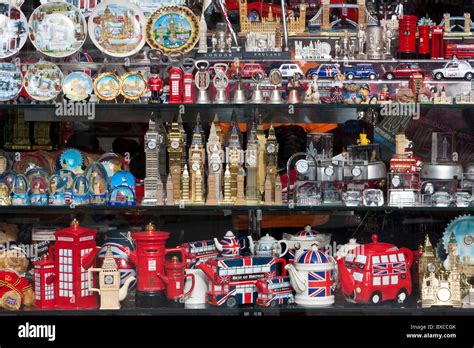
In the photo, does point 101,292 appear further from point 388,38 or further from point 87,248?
point 388,38

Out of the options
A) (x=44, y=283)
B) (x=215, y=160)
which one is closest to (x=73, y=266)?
(x=44, y=283)

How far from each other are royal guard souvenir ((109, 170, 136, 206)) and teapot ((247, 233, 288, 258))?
815mm

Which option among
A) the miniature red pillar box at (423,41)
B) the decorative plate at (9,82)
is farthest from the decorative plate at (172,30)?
the miniature red pillar box at (423,41)

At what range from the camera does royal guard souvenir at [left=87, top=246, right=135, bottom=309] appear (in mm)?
5266

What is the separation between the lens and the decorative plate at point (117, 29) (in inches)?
217

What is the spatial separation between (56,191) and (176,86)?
1000 mm

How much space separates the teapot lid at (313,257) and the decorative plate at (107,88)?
153 centimetres

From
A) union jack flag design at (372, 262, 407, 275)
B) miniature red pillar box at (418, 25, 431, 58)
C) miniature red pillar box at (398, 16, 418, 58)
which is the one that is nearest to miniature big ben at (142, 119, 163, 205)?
union jack flag design at (372, 262, 407, 275)

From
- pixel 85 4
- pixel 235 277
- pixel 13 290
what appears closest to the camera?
pixel 235 277

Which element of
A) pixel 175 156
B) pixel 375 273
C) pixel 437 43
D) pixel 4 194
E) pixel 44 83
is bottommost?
pixel 375 273

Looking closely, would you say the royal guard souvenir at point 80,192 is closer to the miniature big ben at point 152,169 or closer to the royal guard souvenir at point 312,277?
the miniature big ben at point 152,169

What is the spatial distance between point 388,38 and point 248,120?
1.03m

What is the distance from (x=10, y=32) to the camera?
5.52 m

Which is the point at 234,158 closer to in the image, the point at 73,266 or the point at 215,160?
the point at 215,160
